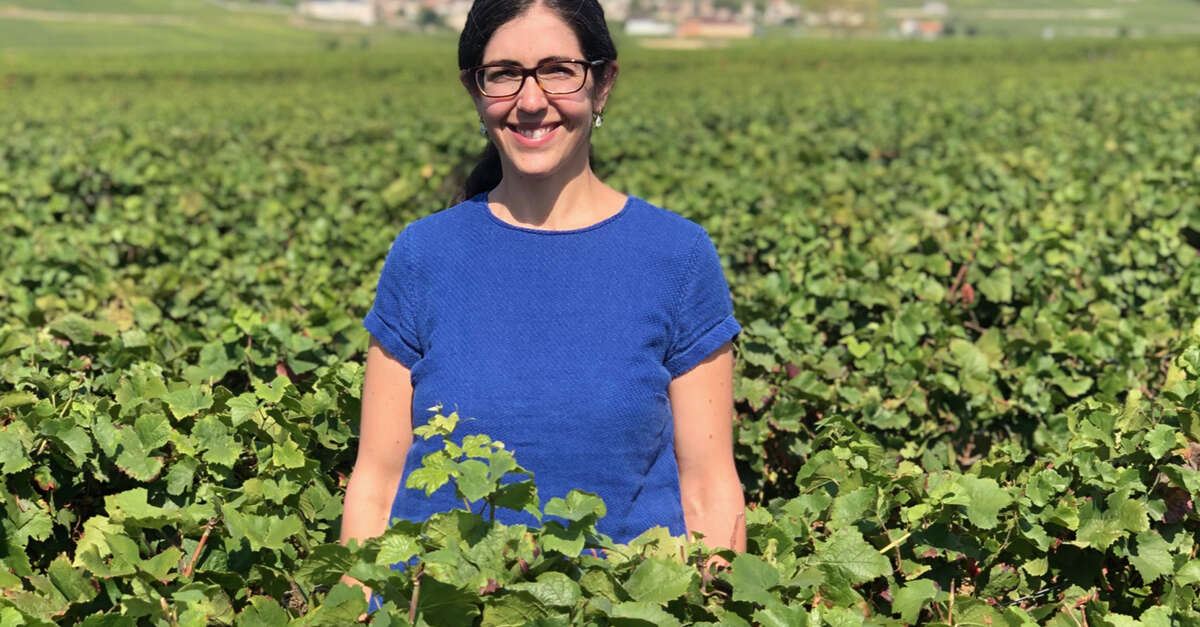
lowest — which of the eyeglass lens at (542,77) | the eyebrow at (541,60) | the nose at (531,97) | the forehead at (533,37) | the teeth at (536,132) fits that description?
the teeth at (536,132)

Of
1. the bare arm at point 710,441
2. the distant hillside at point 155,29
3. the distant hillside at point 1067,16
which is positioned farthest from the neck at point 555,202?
the distant hillside at point 1067,16

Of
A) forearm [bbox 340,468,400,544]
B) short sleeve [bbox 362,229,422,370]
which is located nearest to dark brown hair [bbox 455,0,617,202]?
short sleeve [bbox 362,229,422,370]

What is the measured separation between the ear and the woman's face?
0.05 metres

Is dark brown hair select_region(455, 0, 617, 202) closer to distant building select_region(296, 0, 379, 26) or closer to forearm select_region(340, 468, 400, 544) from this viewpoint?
forearm select_region(340, 468, 400, 544)

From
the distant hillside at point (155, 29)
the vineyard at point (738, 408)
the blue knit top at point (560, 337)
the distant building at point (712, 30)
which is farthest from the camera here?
the distant building at point (712, 30)

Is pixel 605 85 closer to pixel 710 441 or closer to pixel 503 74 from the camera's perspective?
pixel 503 74

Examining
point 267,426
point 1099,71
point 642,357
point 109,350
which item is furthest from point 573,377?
point 1099,71

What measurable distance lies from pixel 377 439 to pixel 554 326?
422 millimetres

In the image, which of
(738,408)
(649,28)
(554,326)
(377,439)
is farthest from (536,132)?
(649,28)

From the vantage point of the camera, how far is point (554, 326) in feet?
6.77

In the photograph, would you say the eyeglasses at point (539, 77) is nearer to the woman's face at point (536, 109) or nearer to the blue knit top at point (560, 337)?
the woman's face at point (536, 109)

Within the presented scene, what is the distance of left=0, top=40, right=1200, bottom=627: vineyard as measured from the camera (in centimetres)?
167

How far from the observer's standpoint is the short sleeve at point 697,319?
2109 millimetres

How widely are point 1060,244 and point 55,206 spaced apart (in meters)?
6.61
